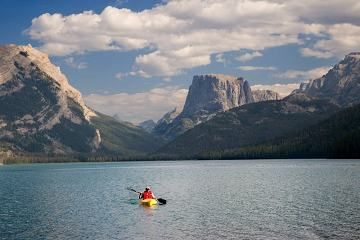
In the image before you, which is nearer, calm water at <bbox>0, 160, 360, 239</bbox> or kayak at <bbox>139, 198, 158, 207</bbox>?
calm water at <bbox>0, 160, 360, 239</bbox>

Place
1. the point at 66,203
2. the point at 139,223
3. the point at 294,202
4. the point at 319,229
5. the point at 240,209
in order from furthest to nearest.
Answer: the point at 66,203
the point at 294,202
the point at 240,209
the point at 139,223
the point at 319,229

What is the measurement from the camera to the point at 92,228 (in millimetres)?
85438

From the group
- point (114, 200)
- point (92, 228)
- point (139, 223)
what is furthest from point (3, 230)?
point (114, 200)

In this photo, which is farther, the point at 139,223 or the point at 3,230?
the point at 139,223

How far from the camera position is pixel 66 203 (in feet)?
413

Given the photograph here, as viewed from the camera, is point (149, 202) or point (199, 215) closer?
point (199, 215)

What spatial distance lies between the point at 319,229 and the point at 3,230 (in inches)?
2039

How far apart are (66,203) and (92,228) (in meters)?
42.9

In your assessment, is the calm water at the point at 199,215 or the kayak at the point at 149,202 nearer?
the calm water at the point at 199,215

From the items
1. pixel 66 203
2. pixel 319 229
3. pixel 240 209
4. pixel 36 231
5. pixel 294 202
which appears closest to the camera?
pixel 319 229

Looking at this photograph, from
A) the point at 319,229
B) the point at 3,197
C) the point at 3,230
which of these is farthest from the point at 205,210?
the point at 3,197

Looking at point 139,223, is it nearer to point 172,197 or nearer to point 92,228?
point 92,228

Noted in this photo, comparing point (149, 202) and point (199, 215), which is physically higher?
point (149, 202)

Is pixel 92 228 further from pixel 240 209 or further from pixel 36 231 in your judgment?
pixel 240 209
